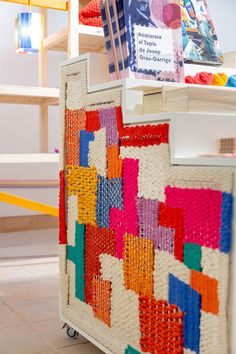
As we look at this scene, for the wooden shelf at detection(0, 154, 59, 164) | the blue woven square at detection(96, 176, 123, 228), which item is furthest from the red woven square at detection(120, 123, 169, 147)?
the wooden shelf at detection(0, 154, 59, 164)

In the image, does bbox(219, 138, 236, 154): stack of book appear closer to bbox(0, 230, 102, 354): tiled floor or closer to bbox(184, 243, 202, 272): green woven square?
bbox(184, 243, 202, 272): green woven square

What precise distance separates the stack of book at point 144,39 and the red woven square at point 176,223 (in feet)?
1.84

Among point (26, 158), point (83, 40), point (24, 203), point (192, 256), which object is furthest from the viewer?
point (24, 203)

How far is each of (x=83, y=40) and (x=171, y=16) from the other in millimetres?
1921

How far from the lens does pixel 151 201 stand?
1.66 metres

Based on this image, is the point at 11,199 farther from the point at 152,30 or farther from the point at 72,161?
the point at 152,30

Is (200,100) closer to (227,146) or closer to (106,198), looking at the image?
(227,146)

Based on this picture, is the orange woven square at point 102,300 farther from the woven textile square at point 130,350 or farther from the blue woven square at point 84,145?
the blue woven square at point 84,145

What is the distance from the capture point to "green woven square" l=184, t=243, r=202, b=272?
146cm

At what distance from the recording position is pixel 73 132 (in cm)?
218

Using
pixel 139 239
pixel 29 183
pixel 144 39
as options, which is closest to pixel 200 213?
pixel 139 239

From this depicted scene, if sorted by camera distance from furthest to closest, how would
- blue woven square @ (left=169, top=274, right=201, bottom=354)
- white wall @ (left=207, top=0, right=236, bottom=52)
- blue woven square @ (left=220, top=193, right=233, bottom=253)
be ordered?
white wall @ (left=207, top=0, right=236, bottom=52) → blue woven square @ (left=169, top=274, right=201, bottom=354) → blue woven square @ (left=220, top=193, right=233, bottom=253)

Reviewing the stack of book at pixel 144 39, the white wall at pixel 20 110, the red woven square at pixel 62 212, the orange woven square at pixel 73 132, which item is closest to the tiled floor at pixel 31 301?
the red woven square at pixel 62 212

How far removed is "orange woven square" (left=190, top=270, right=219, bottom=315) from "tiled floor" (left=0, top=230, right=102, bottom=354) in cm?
89
